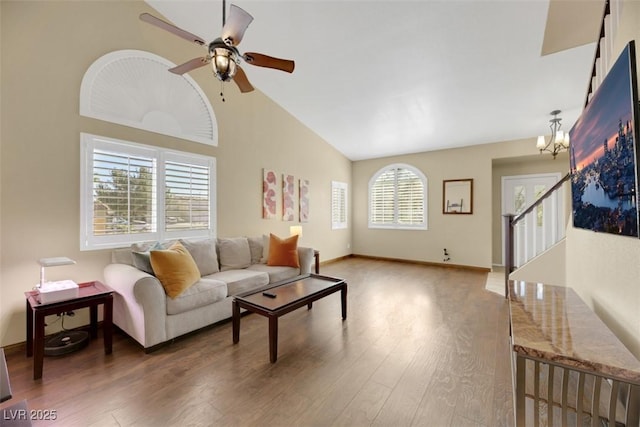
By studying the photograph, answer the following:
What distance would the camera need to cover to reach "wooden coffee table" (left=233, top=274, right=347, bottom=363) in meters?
2.20

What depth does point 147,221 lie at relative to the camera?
3289mm

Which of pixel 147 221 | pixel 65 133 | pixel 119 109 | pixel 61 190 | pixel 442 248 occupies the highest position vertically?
pixel 119 109

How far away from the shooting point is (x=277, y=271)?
3.59 meters

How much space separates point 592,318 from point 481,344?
3.16ft

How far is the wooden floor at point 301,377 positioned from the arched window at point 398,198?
3.49 metres

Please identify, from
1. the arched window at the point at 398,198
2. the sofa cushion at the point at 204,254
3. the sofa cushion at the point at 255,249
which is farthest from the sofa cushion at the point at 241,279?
the arched window at the point at 398,198

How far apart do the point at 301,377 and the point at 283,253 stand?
6.51ft

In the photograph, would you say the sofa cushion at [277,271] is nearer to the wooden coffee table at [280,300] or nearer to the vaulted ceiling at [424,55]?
the wooden coffee table at [280,300]

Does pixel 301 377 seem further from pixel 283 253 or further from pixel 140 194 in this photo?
pixel 140 194

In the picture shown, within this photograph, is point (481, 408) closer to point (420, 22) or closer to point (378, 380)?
point (378, 380)

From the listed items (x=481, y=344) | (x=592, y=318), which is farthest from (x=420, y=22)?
(x=481, y=344)

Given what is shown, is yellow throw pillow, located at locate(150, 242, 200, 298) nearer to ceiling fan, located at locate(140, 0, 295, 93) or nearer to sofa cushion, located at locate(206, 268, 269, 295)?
sofa cushion, located at locate(206, 268, 269, 295)

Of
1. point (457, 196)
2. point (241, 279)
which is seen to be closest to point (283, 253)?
point (241, 279)

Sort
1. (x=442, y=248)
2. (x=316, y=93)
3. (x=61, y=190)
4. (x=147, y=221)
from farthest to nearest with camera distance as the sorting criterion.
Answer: (x=442, y=248)
(x=316, y=93)
(x=147, y=221)
(x=61, y=190)
